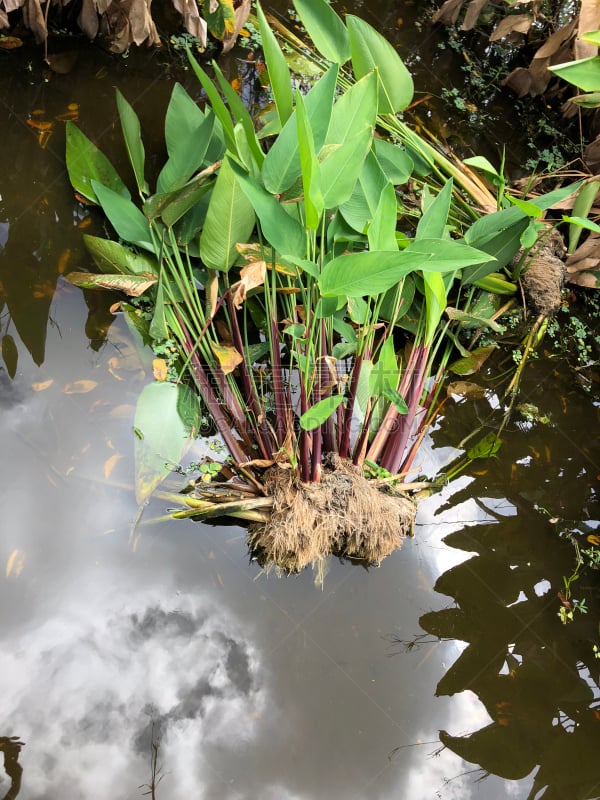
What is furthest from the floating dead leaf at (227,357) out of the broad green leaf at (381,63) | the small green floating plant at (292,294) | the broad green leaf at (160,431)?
the broad green leaf at (381,63)

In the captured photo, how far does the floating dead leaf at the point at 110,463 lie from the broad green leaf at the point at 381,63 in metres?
1.10

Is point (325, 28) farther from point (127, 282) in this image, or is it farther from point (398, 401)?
point (398, 401)

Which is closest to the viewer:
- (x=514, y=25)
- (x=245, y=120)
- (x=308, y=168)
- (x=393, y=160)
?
(x=308, y=168)

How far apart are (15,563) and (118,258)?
0.74 meters

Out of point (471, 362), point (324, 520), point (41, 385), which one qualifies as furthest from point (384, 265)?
point (41, 385)

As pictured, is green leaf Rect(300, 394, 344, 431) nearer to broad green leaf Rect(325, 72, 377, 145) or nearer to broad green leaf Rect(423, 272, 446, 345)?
broad green leaf Rect(423, 272, 446, 345)

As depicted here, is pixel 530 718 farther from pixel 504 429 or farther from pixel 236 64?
pixel 236 64

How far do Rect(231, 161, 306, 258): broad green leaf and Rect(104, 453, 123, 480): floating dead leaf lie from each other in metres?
0.61

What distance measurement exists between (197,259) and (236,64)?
0.94 m

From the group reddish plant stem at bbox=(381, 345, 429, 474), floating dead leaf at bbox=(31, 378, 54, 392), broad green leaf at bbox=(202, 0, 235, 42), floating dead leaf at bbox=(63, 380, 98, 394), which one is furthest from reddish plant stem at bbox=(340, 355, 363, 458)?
broad green leaf at bbox=(202, 0, 235, 42)

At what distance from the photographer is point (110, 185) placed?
1659 mm

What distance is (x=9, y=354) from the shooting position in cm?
154

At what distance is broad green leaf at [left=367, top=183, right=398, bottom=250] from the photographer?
4.25ft

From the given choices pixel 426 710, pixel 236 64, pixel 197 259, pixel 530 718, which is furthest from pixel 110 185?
pixel 530 718
